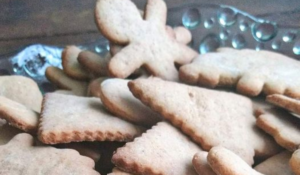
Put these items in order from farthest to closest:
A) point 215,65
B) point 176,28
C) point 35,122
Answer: point 176,28 → point 215,65 → point 35,122

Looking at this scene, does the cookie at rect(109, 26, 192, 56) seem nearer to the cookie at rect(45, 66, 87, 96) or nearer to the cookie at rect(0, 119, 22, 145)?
the cookie at rect(45, 66, 87, 96)

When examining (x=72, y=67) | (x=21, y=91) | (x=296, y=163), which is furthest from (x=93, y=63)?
(x=296, y=163)

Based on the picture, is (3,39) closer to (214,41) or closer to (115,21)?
(115,21)

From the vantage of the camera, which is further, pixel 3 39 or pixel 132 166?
pixel 3 39

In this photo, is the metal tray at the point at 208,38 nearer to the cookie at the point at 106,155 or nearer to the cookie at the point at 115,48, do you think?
the cookie at the point at 115,48

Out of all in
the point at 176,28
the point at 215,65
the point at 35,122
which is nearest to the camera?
the point at 35,122

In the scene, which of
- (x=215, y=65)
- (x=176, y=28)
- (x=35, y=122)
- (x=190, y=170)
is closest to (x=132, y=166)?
(x=190, y=170)

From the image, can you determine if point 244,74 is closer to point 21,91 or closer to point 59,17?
point 21,91
